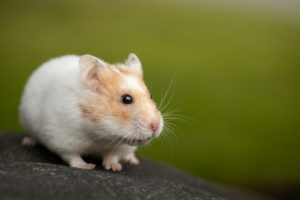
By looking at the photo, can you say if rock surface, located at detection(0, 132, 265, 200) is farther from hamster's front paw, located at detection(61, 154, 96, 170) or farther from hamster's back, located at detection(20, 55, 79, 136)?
hamster's back, located at detection(20, 55, 79, 136)

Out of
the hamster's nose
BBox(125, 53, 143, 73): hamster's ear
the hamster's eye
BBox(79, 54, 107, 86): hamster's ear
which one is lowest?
the hamster's nose

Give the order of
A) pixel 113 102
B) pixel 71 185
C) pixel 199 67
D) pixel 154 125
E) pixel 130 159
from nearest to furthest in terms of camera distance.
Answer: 1. pixel 71 185
2. pixel 154 125
3. pixel 113 102
4. pixel 130 159
5. pixel 199 67

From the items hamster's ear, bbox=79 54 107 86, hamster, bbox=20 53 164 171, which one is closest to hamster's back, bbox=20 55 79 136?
hamster, bbox=20 53 164 171

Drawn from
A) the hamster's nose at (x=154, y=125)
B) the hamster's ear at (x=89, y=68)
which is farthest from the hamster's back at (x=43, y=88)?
the hamster's nose at (x=154, y=125)

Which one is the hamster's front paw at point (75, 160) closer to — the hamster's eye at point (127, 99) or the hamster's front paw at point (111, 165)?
the hamster's front paw at point (111, 165)

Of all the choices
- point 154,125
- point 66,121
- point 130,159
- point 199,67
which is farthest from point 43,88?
point 199,67

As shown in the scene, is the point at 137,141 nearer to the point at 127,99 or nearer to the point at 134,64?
the point at 127,99
